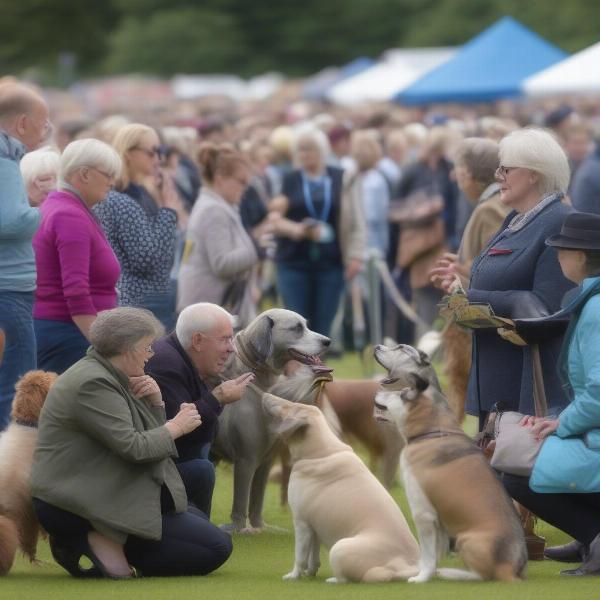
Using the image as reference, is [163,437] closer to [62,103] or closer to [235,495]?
[235,495]

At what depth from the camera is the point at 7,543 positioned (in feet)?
21.7

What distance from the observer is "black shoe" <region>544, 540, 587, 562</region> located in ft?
23.3

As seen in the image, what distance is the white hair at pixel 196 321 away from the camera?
23.5 ft

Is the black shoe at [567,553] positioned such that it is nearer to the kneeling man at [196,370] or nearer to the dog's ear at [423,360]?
the dog's ear at [423,360]

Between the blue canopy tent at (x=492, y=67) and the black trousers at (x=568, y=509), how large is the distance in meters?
17.0

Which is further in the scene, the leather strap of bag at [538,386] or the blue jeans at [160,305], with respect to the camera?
the blue jeans at [160,305]

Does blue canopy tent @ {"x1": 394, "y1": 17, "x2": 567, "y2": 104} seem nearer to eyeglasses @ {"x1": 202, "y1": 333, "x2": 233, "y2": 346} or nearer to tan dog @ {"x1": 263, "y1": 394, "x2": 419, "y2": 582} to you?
eyeglasses @ {"x1": 202, "y1": 333, "x2": 233, "y2": 346}

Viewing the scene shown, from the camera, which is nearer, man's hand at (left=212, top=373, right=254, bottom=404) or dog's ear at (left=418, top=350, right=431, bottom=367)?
dog's ear at (left=418, top=350, right=431, bottom=367)

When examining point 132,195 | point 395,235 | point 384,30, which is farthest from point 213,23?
point 132,195

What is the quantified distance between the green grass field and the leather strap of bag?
697 mm

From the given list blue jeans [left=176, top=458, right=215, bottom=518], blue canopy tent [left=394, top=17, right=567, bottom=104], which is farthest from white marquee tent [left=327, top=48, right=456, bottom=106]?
blue jeans [left=176, top=458, right=215, bottom=518]

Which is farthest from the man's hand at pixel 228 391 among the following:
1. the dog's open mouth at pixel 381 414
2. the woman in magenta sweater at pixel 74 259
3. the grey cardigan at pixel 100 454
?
the woman in magenta sweater at pixel 74 259

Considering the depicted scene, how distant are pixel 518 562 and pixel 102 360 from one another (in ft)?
6.26

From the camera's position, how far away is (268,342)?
7.86 m
